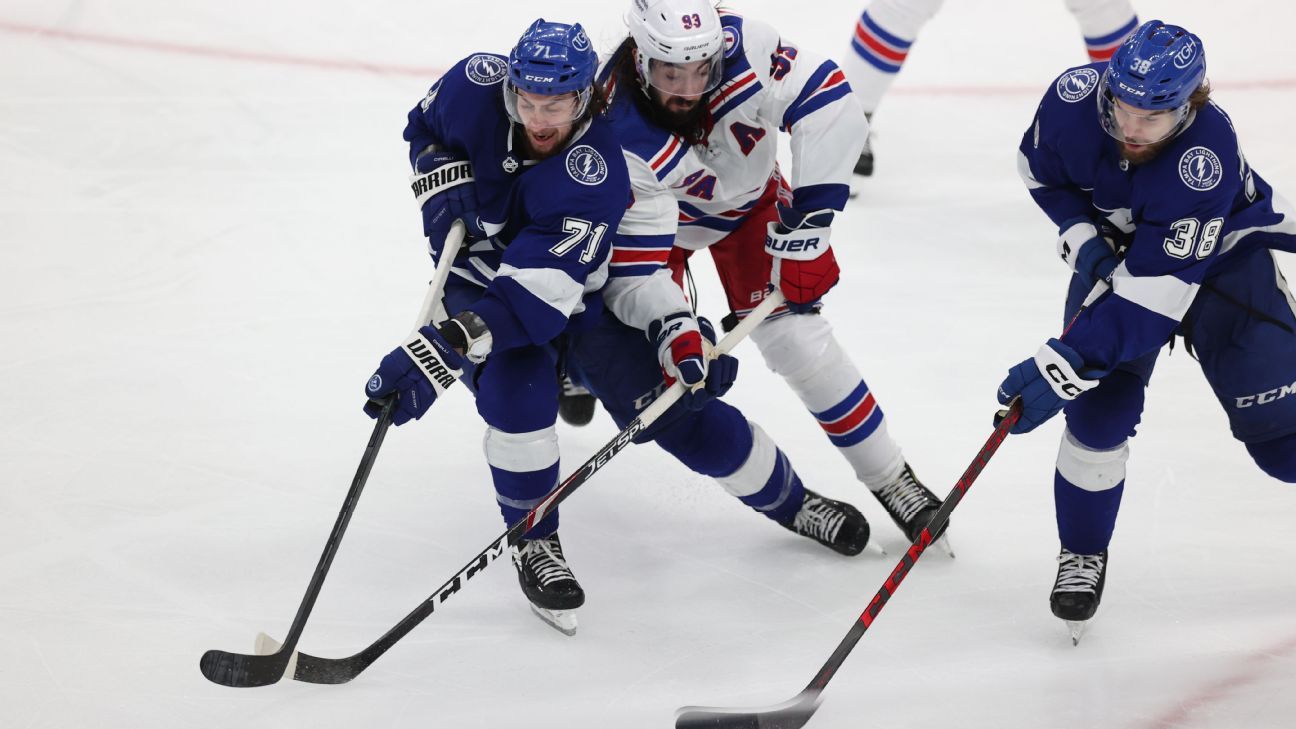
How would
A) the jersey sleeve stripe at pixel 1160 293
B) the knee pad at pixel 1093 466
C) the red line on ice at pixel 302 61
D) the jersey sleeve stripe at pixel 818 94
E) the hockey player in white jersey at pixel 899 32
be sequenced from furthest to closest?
the red line on ice at pixel 302 61 < the hockey player in white jersey at pixel 899 32 < the jersey sleeve stripe at pixel 818 94 < the knee pad at pixel 1093 466 < the jersey sleeve stripe at pixel 1160 293

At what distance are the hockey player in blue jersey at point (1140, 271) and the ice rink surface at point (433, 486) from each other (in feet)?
0.98

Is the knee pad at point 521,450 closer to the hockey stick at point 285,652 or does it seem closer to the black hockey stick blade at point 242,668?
the hockey stick at point 285,652

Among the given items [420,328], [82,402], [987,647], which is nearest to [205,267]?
[82,402]

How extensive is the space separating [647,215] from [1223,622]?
A: 4.35 ft

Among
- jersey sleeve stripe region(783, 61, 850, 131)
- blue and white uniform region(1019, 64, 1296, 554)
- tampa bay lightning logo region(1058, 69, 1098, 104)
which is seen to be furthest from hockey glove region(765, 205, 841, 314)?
tampa bay lightning logo region(1058, 69, 1098, 104)

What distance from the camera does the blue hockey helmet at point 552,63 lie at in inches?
91.1

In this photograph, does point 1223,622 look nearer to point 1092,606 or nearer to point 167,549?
point 1092,606

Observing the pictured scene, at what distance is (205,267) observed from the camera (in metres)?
3.95

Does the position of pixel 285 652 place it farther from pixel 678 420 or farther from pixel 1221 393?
pixel 1221 393

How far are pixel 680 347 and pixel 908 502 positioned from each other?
2.26 ft

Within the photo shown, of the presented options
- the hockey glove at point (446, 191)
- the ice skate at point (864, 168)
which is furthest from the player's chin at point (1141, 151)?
the ice skate at point (864, 168)

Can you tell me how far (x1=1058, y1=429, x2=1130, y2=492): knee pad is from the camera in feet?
8.13

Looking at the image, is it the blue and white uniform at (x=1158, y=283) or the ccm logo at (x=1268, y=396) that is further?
the ccm logo at (x=1268, y=396)

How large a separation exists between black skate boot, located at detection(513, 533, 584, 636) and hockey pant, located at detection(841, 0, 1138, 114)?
226 centimetres
